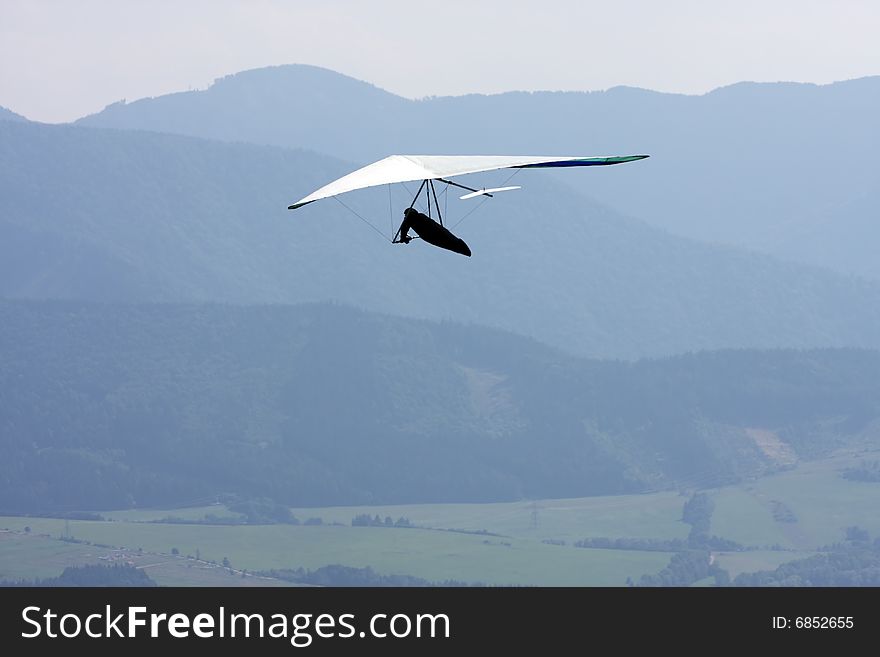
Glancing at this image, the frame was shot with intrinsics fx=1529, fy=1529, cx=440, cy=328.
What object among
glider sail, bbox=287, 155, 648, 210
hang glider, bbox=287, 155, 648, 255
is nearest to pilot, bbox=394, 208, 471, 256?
hang glider, bbox=287, 155, 648, 255

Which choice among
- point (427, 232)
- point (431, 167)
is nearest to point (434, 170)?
point (431, 167)

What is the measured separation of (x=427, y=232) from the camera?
189 feet

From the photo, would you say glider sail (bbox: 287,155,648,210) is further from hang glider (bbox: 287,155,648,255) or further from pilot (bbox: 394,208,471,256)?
pilot (bbox: 394,208,471,256)

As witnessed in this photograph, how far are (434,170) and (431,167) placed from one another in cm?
75

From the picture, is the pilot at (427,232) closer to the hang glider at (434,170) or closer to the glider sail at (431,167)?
the hang glider at (434,170)

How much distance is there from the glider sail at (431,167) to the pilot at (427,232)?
161 cm

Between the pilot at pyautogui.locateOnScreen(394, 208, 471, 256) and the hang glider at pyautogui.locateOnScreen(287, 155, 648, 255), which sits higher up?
the hang glider at pyautogui.locateOnScreen(287, 155, 648, 255)

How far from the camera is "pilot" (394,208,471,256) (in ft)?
185

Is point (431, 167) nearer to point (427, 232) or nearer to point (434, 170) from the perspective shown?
point (434, 170)

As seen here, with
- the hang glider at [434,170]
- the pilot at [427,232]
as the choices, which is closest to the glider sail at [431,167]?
the hang glider at [434,170]
